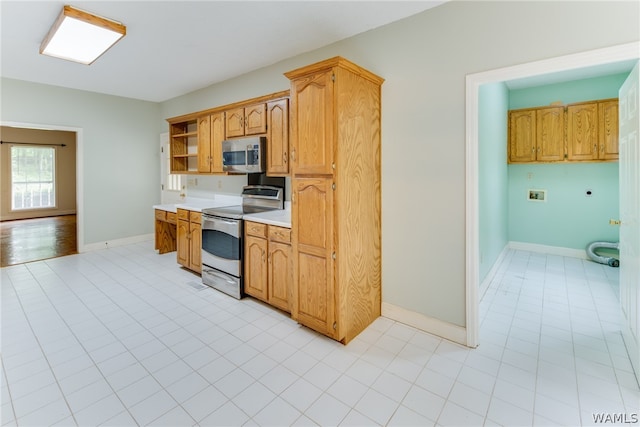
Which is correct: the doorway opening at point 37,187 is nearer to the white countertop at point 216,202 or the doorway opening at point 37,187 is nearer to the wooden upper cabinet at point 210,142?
the white countertop at point 216,202

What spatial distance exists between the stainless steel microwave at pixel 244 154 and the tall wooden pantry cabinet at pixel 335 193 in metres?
0.94

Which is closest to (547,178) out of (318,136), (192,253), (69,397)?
(318,136)

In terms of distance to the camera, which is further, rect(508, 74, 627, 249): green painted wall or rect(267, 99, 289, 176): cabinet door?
rect(508, 74, 627, 249): green painted wall

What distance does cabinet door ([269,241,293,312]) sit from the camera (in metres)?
2.84

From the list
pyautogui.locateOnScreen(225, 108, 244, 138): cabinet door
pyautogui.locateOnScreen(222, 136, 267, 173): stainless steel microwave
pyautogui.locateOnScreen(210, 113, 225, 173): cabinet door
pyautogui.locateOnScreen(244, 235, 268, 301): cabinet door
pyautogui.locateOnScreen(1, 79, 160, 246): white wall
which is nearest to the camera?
pyautogui.locateOnScreen(244, 235, 268, 301): cabinet door

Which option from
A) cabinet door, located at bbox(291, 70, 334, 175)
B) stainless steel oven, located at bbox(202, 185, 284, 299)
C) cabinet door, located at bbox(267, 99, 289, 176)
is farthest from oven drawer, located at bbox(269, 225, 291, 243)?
cabinet door, located at bbox(267, 99, 289, 176)

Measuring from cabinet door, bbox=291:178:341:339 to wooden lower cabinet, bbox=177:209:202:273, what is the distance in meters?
1.81

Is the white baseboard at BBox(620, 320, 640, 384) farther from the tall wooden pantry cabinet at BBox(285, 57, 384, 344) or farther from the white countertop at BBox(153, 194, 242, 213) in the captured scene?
the white countertop at BBox(153, 194, 242, 213)

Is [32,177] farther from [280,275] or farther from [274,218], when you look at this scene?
[280,275]

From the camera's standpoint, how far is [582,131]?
4434 mm

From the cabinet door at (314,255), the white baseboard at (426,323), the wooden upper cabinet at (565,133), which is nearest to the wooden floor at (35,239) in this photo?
the cabinet door at (314,255)

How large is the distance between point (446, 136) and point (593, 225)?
3.80 m

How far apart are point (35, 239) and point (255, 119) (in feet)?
18.9

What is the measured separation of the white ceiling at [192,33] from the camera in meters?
2.49
